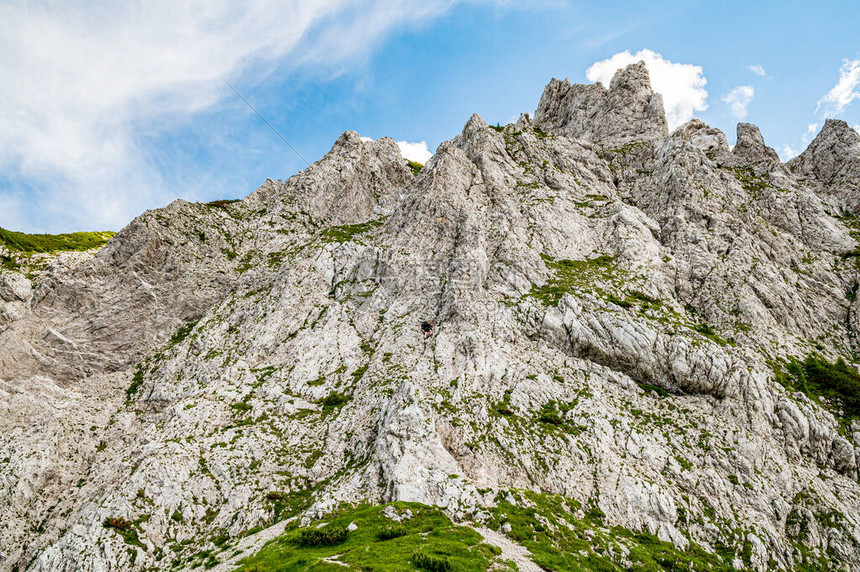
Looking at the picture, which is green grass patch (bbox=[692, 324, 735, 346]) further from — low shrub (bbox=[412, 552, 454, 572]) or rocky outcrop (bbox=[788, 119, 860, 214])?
rocky outcrop (bbox=[788, 119, 860, 214])

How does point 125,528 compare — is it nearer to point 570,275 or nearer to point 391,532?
point 391,532

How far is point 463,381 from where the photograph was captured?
39.1m

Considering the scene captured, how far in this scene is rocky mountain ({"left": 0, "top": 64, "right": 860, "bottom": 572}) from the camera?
92.8 feet

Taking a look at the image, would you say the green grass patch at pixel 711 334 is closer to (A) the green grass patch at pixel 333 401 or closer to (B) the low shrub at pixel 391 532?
(B) the low shrub at pixel 391 532

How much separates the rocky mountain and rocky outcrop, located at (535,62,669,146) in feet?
83.6

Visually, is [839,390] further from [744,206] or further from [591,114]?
[591,114]

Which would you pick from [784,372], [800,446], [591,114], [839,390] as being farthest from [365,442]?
[591,114]

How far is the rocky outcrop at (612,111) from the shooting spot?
308ft

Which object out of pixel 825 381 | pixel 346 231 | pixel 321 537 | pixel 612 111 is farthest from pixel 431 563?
pixel 612 111

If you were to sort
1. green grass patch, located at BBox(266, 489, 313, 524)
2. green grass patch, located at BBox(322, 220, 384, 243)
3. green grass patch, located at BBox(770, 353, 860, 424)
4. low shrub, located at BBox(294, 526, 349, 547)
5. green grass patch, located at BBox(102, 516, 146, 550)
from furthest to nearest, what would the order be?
green grass patch, located at BBox(322, 220, 384, 243)
green grass patch, located at BBox(770, 353, 860, 424)
green grass patch, located at BBox(266, 489, 313, 524)
green grass patch, located at BBox(102, 516, 146, 550)
low shrub, located at BBox(294, 526, 349, 547)

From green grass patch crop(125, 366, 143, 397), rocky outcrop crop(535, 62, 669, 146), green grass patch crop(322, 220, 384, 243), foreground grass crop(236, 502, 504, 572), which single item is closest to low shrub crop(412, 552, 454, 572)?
foreground grass crop(236, 502, 504, 572)

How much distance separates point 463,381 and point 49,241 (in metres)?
97.8

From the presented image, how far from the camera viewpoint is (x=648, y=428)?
35.9 m

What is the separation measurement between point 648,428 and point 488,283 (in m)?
22.7
